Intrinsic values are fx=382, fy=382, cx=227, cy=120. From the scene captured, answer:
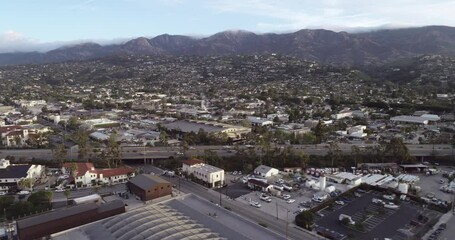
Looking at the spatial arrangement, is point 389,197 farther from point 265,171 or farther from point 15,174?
point 15,174

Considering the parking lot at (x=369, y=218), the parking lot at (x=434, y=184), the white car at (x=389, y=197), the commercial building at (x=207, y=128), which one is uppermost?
the commercial building at (x=207, y=128)

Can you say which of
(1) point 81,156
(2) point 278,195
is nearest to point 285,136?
(2) point 278,195

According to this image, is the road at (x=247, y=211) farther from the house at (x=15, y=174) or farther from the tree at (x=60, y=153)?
the house at (x=15, y=174)

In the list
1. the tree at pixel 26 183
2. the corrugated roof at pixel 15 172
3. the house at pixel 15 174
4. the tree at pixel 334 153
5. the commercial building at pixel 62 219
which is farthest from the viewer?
the tree at pixel 334 153

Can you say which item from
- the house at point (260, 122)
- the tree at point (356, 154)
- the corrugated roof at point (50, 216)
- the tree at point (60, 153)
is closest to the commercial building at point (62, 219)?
the corrugated roof at point (50, 216)

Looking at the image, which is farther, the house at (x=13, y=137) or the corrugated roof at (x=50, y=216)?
the house at (x=13, y=137)

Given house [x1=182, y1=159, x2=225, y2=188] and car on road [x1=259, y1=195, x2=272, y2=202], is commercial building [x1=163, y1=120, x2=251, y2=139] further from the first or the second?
car on road [x1=259, y1=195, x2=272, y2=202]

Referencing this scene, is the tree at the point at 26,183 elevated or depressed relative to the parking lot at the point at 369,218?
elevated
